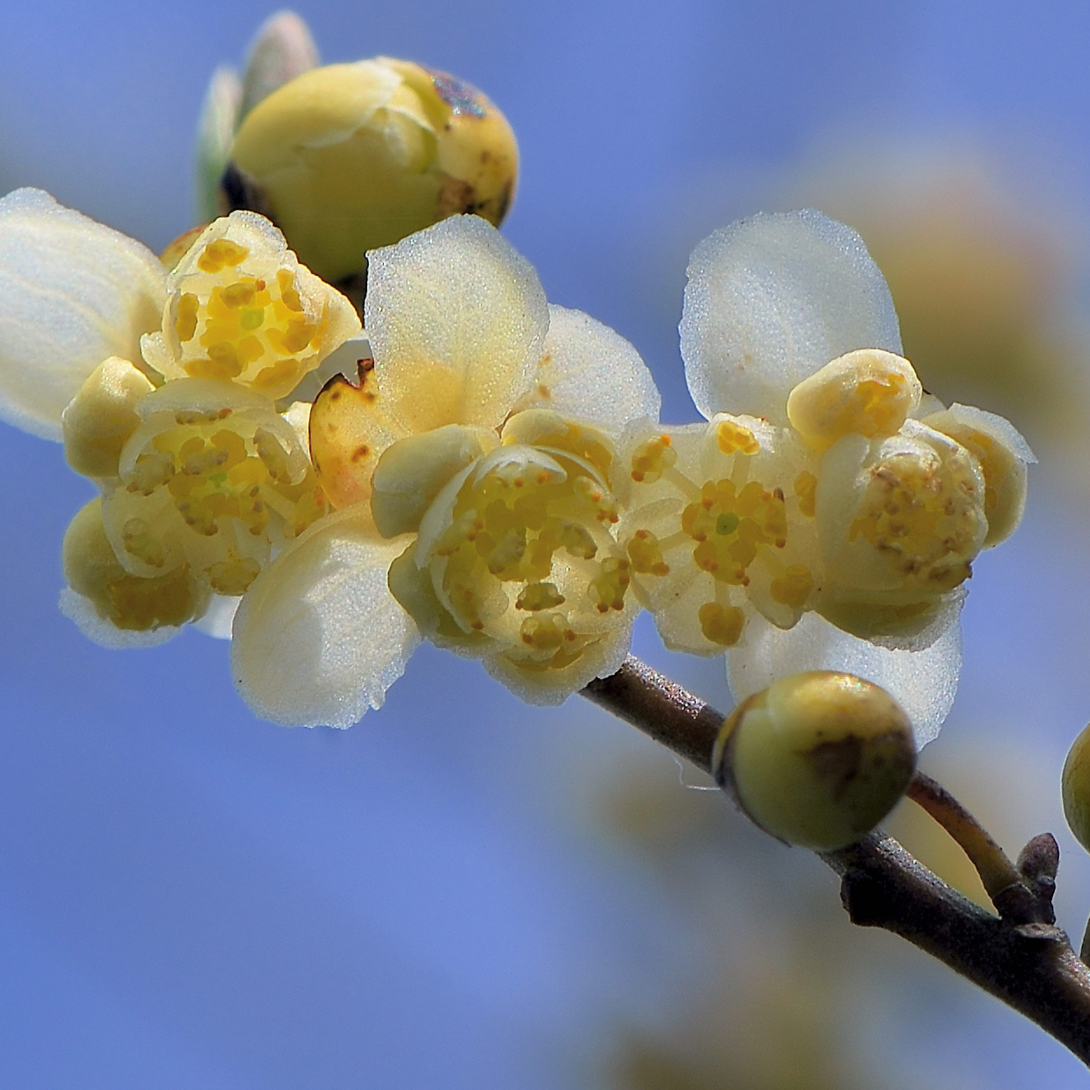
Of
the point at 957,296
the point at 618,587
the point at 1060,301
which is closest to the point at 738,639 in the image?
the point at 618,587

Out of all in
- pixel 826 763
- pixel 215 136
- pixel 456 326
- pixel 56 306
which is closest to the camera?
pixel 826 763

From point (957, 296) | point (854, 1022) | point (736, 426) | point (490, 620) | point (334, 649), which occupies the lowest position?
point (854, 1022)

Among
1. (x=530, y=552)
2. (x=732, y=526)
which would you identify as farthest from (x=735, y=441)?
(x=530, y=552)

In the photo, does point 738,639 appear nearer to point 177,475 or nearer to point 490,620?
point 490,620

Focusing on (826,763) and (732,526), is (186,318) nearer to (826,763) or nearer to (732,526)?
(732,526)

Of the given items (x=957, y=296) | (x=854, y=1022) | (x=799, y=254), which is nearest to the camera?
(x=799, y=254)
